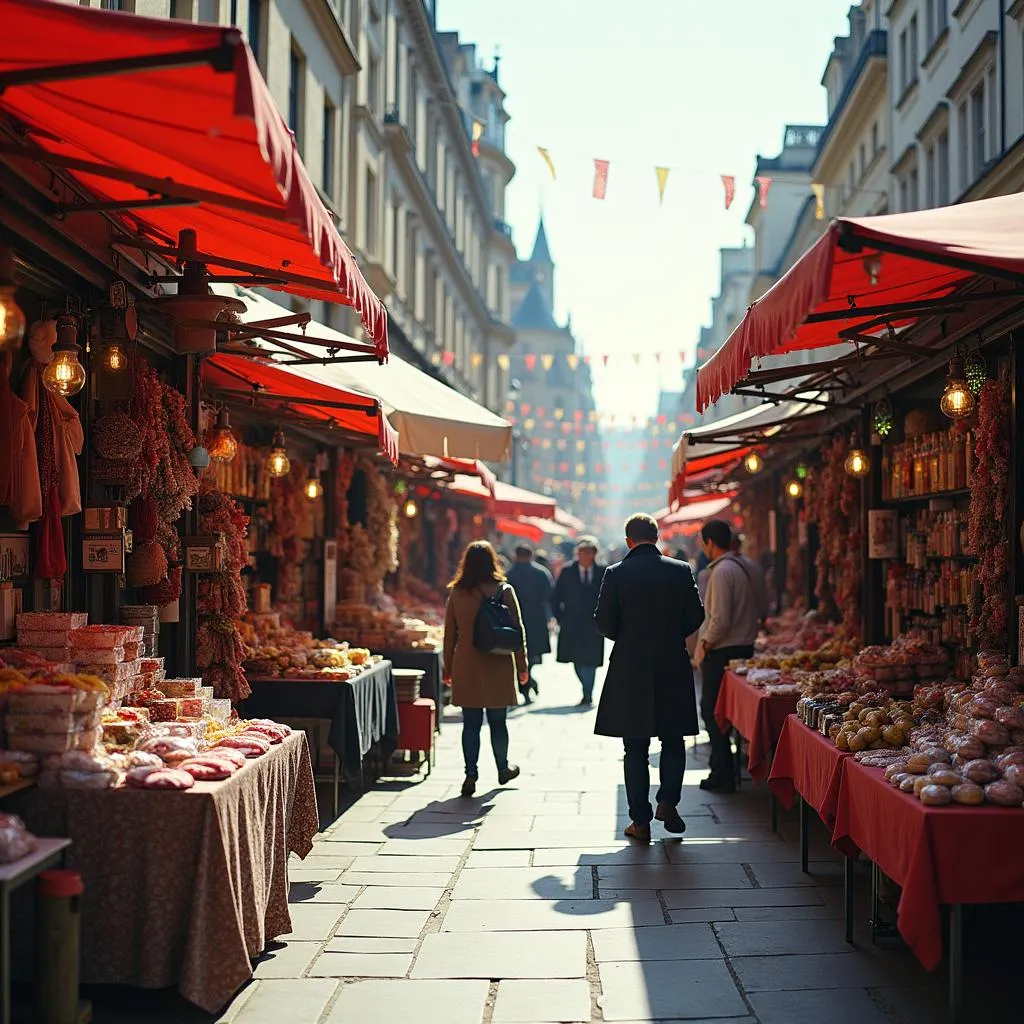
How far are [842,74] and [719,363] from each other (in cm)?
3222

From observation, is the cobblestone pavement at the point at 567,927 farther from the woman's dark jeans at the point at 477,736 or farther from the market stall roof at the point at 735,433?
the market stall roof at the point at 735,433

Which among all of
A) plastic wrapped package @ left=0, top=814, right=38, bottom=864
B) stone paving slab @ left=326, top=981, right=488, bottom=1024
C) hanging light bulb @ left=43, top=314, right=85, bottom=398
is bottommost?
stone paving slab @ left=326, top=981, right=488, bottom=1024

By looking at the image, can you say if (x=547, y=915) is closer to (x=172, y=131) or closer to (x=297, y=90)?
(x=172, y=131)

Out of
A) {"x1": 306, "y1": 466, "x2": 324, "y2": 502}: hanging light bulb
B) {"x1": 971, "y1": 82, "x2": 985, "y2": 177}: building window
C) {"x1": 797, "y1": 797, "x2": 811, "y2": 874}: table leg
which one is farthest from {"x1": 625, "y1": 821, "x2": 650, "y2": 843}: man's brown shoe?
{"x1": 971, "y1": 82, "x2": 985, "y2": 177}: building window

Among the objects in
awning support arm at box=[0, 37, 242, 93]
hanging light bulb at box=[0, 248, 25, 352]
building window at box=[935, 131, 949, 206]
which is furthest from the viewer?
building window at box=[935, 131, 949, 206]

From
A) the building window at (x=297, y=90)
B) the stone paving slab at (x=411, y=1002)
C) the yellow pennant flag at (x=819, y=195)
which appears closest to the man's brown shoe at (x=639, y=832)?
the stone paving slab at (x=411, y=1002)

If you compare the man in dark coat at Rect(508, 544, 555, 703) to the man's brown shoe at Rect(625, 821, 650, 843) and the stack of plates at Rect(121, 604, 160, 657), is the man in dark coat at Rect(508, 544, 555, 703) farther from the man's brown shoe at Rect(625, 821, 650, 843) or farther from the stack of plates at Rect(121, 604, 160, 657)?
the stack of plates at Rect(121, 604, 160, 657)

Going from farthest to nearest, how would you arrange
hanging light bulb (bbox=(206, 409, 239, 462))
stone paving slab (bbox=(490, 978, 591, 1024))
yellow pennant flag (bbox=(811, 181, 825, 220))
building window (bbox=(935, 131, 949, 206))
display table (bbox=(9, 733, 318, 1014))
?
yellow pennant flag (bbox=(811, 181, 825, 220)) < building window (bbox=(935, 131, 949, 206)) < hanging light bulb (bbox=(206, 409, 239, 462)) < stone paving slab (bbox=(490, 978, 591, 1024)) < display table (bbox=(9, 733, 318, 1014))

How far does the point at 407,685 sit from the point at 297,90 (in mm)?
10026

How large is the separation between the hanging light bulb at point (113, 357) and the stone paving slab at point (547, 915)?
134 inches

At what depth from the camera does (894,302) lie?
695 centimetres

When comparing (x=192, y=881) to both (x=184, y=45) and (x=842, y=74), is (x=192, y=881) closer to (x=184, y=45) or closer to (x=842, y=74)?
(x=184, y=45)

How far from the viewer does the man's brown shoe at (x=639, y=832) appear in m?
8.25

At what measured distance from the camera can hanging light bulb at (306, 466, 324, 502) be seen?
12620mm
